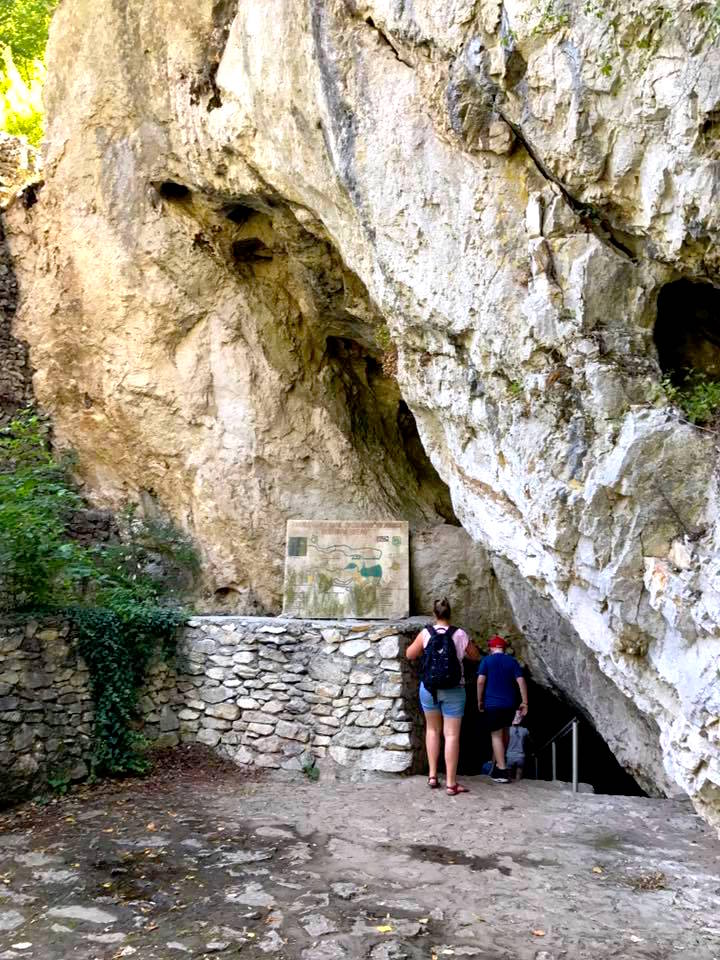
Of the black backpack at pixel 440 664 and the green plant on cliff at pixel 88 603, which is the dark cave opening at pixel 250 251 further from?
the black backpack at pixel 440 664

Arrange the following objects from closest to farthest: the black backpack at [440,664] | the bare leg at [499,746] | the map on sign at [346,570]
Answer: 1. the black backpack at [440,664]
2. the bare leg at [499,746]
3. the map on sign at [346,570]

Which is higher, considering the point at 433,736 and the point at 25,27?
the point at 25,27

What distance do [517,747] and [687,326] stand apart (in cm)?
436

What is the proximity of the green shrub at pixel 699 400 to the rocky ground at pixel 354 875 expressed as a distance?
254 cm

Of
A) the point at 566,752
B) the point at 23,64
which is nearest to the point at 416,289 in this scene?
the point at 566,752

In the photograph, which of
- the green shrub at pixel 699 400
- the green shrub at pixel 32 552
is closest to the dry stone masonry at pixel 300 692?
the green shrub at pixel 32 552

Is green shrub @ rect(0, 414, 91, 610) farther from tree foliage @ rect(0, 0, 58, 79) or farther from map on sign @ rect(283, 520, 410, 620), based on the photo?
tree foliage @ rect(0, 0, 58, 79)

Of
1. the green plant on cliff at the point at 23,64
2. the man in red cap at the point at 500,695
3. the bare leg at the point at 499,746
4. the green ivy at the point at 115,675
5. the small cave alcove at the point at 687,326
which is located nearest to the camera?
the small cave alcove at the point at 687,326

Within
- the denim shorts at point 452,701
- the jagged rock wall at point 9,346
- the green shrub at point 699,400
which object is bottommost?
the denim shorts at point 452,701

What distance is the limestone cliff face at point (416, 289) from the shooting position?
4270 mm

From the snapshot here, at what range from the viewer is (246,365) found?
8539mm

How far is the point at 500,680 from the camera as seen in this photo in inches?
265

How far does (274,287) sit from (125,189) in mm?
1841

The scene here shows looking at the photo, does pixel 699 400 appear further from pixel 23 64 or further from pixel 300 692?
pixel 23 64
